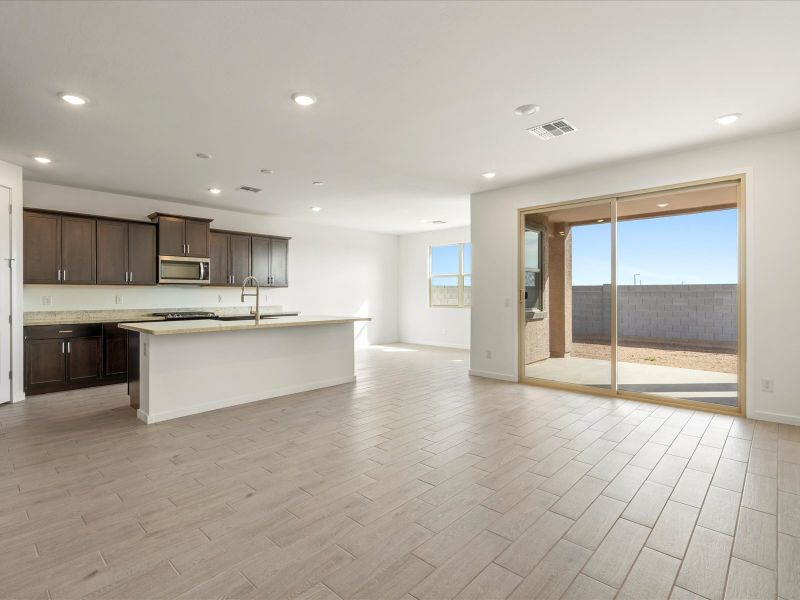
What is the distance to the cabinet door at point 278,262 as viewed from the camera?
7.50 metres

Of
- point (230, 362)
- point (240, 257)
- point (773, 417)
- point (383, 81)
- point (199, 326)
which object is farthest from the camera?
point (240, 257)

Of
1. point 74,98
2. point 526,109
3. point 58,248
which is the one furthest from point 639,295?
point 58,248

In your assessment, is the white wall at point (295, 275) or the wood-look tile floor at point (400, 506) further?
the white wall at point (295, 275)

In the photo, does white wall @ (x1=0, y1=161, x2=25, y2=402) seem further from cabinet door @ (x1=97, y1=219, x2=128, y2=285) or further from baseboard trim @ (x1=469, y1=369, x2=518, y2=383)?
baseboard trim @ (x1=469, y1=369, x2=518, y2=383)

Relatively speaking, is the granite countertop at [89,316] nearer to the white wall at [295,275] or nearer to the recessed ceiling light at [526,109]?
the white wall at [295,275]

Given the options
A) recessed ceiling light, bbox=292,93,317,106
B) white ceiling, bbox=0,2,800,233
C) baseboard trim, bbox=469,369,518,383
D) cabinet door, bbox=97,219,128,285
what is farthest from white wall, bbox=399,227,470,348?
recessed ceiling light, bbox=292,93,317,106

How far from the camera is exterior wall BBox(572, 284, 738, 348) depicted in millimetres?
4746

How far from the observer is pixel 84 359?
5.26 metres

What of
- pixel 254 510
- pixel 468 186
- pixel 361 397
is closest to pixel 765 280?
pixel 468 186

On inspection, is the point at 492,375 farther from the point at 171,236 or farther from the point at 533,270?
the point at 171,236

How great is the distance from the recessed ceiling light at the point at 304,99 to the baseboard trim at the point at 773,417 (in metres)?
4.85

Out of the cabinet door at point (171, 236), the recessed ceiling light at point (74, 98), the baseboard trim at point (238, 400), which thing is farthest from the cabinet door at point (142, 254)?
the recessed ceiling light at point (74, 98)

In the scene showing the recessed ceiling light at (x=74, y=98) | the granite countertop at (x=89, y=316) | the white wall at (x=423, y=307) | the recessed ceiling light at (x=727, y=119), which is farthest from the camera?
the white wall at (x=423, y=307)

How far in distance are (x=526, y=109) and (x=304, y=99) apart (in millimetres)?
1733
